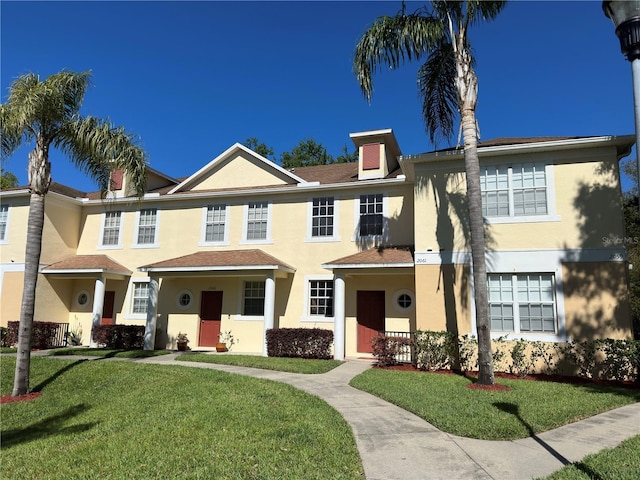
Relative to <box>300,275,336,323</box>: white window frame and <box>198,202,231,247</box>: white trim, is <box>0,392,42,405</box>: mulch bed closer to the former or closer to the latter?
<box>300,275,336,323</box>: white window frame

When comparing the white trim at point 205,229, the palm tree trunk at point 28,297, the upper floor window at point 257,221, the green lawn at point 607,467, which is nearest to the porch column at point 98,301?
the white trim at point 205,229

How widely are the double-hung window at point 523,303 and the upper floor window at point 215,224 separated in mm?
10788

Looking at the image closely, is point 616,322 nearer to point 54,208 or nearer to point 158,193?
point 158,193

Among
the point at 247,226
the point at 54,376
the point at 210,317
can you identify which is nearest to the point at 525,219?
the point at 247,226

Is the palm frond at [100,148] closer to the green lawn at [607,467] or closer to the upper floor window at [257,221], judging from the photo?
the upper floor window at [257,221]

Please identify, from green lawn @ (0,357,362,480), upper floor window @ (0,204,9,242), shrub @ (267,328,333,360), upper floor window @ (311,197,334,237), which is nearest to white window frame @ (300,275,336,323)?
shrub @ (267,328,333,360)

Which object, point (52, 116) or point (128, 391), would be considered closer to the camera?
point (128, 391)

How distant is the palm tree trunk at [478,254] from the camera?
9.67 meters

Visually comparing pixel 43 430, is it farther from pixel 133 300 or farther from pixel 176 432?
pixel 133 300

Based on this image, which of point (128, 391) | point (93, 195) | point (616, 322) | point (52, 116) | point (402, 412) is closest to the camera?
point (402, 412)

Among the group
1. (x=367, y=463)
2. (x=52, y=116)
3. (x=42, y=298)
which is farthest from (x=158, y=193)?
(x=367, y=463)

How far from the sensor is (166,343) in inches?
684

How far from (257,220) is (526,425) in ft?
42.6

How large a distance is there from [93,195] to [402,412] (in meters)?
19.1
